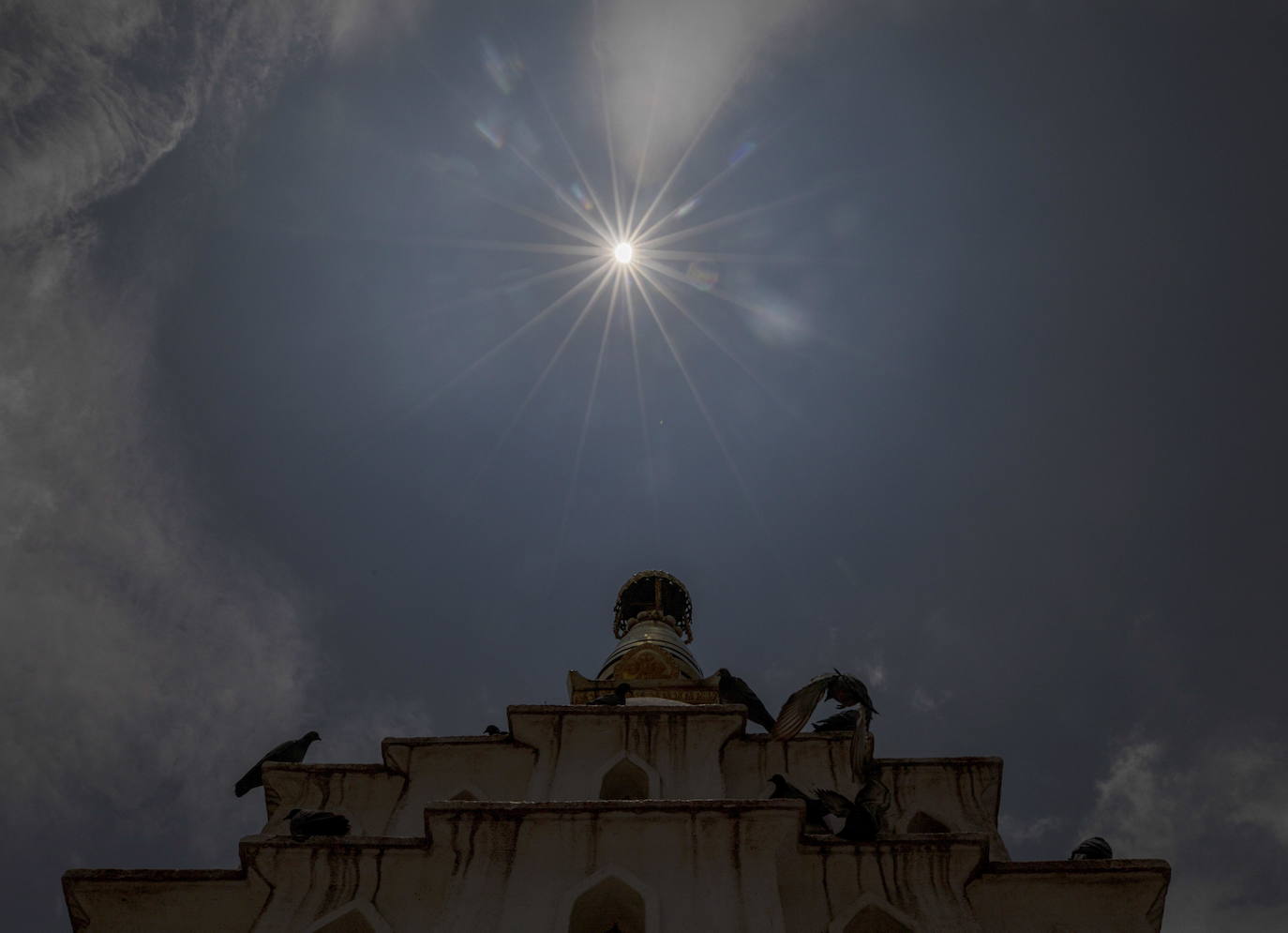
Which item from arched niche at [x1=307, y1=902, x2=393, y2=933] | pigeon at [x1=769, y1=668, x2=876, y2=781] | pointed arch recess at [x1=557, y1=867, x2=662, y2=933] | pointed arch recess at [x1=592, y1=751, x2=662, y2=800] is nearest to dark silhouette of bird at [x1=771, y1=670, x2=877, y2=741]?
pigeon at [x1=769, y1=668, x2=876, y2=781]

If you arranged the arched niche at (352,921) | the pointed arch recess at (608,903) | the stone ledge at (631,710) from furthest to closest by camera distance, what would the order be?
the stone ledge at (631,710)
the arched niche at (352,921)
the pointed arch recess at (608,903)

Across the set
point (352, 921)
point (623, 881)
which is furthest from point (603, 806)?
point (352, 921)

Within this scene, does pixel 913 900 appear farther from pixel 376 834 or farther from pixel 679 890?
pixel 376 834

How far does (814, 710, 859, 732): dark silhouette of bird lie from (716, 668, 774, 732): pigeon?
1.44 m

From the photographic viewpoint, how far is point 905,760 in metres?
20.1

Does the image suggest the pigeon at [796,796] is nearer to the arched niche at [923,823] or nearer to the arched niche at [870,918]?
the arched niche at [870,918]

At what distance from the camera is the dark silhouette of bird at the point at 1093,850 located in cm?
1653

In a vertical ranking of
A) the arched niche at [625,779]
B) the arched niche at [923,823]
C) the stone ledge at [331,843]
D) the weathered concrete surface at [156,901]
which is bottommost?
the weathered concrete surface at [156,901]

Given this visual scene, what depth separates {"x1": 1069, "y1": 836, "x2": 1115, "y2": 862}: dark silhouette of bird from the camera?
1653 centimetres

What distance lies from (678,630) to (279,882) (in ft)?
63.0

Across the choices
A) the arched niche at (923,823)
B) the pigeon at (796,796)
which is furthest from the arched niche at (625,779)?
the arched niche at (923,823)

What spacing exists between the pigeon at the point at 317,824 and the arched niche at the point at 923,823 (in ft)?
30.5

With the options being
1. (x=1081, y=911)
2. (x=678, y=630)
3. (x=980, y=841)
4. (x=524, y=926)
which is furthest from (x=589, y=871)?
(x=678, y=630)

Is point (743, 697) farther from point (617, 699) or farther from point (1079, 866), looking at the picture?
point (1079, 866)
